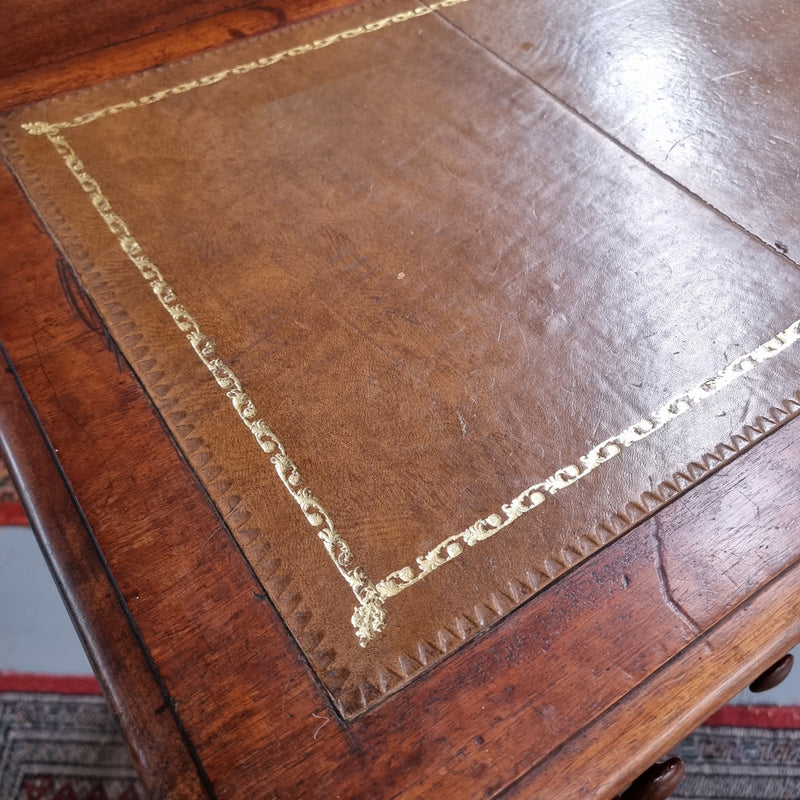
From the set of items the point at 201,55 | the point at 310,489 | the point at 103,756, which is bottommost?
the point at 103,756

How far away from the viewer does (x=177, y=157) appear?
91cm

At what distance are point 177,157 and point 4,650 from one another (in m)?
0.91

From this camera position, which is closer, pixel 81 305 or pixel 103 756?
pixel 81 305

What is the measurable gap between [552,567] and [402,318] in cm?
29

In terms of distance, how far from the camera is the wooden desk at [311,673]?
541 millimetres

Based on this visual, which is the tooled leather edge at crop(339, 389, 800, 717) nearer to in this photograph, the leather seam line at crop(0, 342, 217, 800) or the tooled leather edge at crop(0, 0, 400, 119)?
the leather seam line at crop(0, 342, 217, 800)

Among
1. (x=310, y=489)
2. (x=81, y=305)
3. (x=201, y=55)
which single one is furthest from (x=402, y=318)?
(x=201, y=55)

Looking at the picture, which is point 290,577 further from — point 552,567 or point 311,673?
point 552,567

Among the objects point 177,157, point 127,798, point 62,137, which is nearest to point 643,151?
→ point 177,157

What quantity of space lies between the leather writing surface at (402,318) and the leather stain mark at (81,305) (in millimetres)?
11

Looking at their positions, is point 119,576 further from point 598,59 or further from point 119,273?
point 598,59

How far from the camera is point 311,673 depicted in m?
0.57

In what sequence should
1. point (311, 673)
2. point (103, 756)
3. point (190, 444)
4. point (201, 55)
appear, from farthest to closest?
point (103, 756) → point (201, 55) → point (190, 444) → point (311, 673)

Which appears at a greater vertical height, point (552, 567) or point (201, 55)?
point (201, 55)
